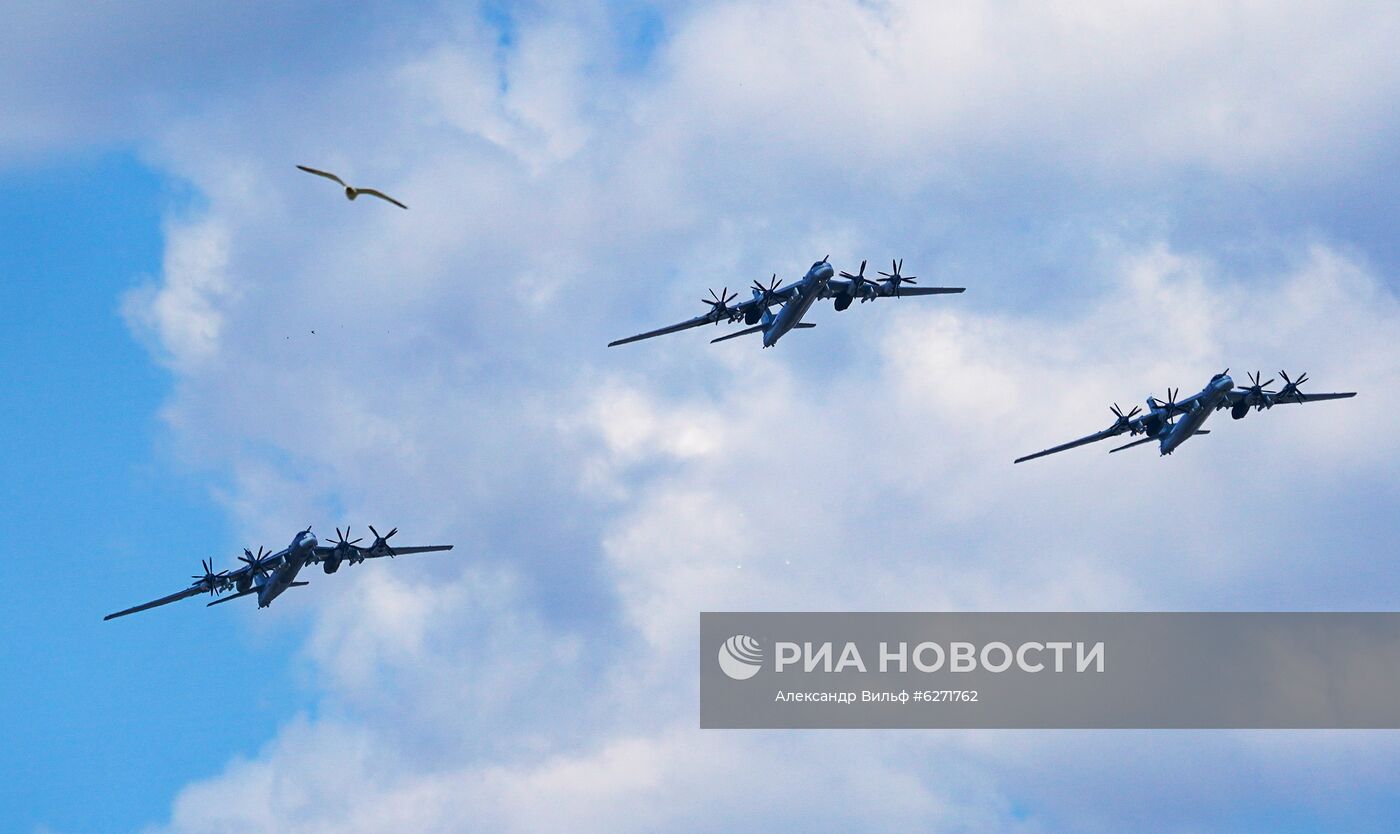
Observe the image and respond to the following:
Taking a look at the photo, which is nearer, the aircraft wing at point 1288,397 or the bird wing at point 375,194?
the bird wing at point 375,194

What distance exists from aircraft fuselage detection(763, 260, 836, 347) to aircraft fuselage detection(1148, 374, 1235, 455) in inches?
1456

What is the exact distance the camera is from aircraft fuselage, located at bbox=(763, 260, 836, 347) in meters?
152

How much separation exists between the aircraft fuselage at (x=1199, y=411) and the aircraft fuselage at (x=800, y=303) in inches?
1456

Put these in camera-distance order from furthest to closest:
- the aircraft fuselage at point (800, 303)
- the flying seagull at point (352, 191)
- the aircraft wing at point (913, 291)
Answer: the aircraft wing at point (913, 291) < the aircraft fuselage at point (800, 303) < the flying seagull at point (352, 191)

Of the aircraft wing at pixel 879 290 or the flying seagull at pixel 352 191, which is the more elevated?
the aircraft wing at pixel 879 290

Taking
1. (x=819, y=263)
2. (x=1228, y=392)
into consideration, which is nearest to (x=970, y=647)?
(x=1228, y=392)

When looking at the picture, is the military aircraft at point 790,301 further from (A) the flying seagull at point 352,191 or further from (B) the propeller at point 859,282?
(A) the flying seagull at point 352,191

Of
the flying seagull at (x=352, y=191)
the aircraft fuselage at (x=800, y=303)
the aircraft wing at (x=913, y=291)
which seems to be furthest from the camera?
the aircraft wing at (x=913, y=291)

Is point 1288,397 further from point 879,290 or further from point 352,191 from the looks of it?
point 352,191

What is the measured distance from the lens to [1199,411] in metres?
162

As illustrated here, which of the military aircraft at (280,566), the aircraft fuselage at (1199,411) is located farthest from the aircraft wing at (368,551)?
the aircraft fuselage at (1199,411)

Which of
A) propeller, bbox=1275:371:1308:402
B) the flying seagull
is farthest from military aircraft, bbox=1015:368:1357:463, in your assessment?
the flying seagull

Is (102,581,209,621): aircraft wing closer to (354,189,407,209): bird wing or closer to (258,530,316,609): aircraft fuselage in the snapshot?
(258,530,316,609): aircraft fuselage

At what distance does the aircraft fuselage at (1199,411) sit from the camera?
161250 millimetres
